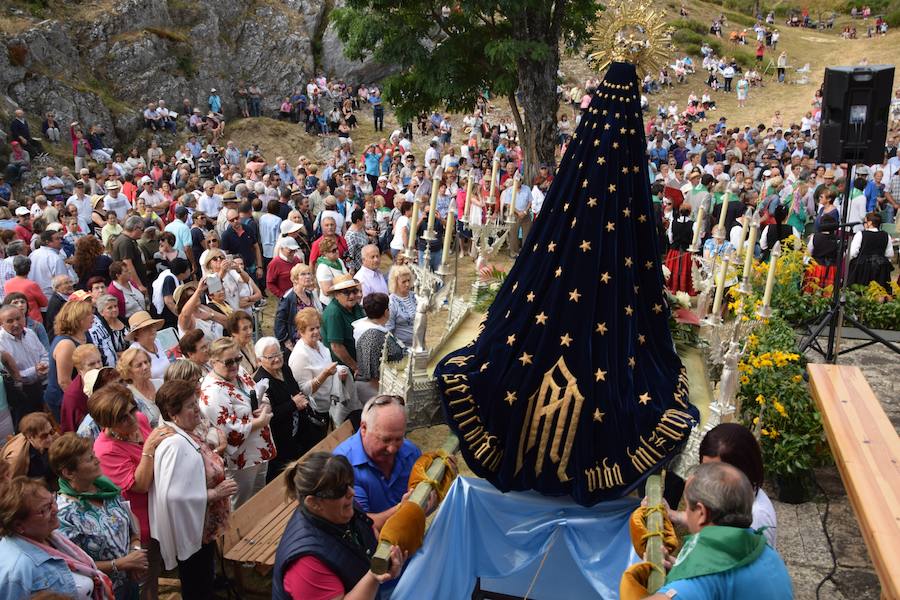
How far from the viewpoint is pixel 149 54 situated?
30.0m

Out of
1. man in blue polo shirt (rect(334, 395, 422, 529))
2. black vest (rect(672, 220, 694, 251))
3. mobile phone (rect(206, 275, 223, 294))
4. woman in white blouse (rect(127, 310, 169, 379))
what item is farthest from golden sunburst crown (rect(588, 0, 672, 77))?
black vest (rect(672, 220, 694, 251))

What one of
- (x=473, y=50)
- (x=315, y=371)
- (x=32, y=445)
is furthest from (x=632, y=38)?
(x=473, y=50)

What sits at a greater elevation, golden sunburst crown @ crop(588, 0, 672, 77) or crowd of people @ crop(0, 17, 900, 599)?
golden sunburst crown @ crop(588, 0, 672, 77)

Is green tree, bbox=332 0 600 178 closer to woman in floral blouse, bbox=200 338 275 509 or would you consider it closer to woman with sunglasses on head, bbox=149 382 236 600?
woman in floral blouse, bbox=200 338 275 509

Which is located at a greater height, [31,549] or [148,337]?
[148,337]

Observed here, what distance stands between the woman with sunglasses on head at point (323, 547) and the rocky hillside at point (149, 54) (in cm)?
2486

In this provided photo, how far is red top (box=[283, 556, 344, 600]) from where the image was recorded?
3170mm

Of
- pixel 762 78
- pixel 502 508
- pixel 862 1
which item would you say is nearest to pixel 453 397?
pixel 502 508

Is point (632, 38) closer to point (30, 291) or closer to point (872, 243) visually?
point (30, 291)

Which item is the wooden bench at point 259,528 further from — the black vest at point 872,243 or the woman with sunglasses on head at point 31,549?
the black vest at point 872,243

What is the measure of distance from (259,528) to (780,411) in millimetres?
3892

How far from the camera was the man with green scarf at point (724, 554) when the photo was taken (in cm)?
279

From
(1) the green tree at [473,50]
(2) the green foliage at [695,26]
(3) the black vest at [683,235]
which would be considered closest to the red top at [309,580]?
(3) the black vest at [683,235]

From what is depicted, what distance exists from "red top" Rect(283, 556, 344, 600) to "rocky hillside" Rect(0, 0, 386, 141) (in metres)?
25.0
